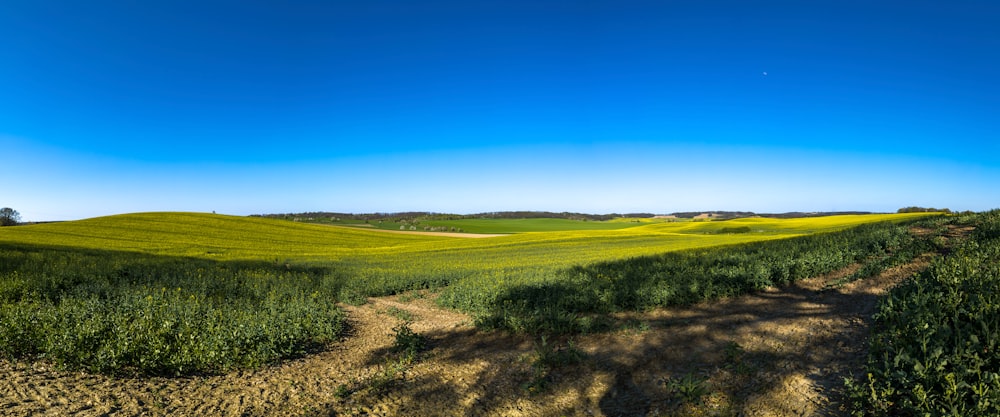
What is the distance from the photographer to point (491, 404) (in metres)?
5.84

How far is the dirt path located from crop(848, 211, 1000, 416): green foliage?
0.52 metres

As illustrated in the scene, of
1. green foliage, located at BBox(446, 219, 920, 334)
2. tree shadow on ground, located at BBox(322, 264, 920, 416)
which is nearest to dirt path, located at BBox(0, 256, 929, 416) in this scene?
tree shadow on ground, located at BBox(322, 264, 920, 416)

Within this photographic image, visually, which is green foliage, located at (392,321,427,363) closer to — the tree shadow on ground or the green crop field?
the tree shadow on ground

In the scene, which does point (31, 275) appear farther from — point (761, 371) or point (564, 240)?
point (564, 240)

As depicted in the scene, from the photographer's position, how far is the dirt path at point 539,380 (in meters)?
5.35

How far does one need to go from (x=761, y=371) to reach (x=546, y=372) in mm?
3055

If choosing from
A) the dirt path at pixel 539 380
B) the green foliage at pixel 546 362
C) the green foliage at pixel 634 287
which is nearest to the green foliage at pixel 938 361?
the dirt path at pixel 539 380

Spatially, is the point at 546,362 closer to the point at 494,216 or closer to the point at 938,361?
the point at 938,361

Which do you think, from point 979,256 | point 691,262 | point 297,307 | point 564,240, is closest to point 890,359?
point 979,256

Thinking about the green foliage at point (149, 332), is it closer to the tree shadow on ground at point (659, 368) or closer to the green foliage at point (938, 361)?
the tree shadow on ground at point (659, 368)

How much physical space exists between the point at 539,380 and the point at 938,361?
175 inches

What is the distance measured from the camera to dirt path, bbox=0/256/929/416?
535cm

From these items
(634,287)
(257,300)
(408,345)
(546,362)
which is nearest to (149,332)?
(408,345)

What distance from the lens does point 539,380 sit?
6.23 meters
